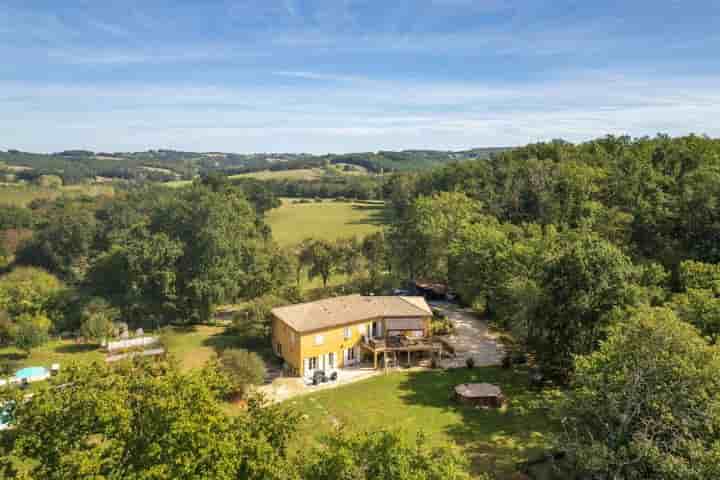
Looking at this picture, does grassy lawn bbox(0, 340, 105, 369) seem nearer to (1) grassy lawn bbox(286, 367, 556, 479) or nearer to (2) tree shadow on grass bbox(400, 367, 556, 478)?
(1) grassy lawn bbox(286, 367, 556, 479)

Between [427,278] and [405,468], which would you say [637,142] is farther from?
[405,468]

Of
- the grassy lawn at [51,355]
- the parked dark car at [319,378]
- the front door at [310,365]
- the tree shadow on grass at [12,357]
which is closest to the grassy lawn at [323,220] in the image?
the grassy lawn at [51,355]

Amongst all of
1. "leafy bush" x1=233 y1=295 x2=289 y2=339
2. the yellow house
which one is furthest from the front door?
"leafy bush" x1=233 y1=295 x2=289 y2=339

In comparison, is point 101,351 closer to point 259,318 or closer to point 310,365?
point 259,318

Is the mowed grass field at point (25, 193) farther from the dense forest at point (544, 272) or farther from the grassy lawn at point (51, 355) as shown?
the grassy lawn at point (51, 355)

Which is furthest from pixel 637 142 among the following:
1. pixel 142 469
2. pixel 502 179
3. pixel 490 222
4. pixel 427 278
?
pixel 142 469

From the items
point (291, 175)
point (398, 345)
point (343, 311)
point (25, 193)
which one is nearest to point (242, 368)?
point (343, 311)
